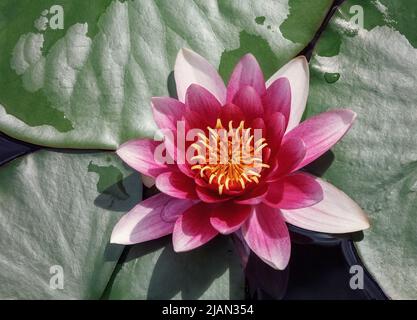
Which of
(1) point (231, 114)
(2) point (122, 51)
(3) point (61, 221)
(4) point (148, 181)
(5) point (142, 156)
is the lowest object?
(3) point (61, 221)

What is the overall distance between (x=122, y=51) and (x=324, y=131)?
0.77 meters

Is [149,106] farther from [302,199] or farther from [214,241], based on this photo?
[302,199]

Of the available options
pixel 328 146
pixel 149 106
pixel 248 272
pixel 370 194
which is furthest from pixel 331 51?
pixel 248 272

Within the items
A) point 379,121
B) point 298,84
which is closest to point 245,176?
point 298,84

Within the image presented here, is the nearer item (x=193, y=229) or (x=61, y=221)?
(x=193, y=229)

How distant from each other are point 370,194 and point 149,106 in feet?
2.67

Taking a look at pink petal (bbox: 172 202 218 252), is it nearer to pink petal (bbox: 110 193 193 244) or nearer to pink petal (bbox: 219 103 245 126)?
pink petal (bbox: 110 193 193 244)

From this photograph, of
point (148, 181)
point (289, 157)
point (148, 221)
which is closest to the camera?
point (289, 157)

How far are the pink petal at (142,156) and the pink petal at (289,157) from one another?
0.36 meters

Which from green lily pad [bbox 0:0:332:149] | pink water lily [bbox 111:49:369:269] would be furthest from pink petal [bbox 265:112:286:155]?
green lily pad [bbox 0:0:332:149]

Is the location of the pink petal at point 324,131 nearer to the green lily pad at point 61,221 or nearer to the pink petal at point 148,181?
the pink petal at point 148,181

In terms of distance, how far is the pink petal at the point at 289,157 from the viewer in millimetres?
1665

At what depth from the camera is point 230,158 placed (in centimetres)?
173

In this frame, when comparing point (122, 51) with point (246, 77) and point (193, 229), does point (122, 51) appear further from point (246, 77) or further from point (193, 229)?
point (193, 229)
